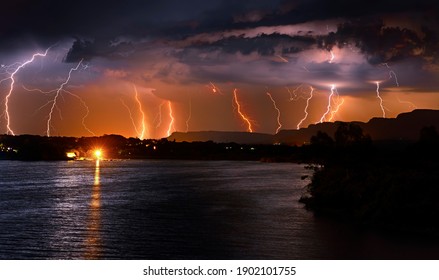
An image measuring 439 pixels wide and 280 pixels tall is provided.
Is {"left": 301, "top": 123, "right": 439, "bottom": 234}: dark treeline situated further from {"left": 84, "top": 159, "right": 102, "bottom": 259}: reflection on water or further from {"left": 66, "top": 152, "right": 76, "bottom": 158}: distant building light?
{"left": 66, "top": 152, "right": 76, "bottom": 158}: distant building light

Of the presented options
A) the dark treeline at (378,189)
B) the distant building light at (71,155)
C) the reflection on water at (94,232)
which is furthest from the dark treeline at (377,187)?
the distant building light at (71,155)

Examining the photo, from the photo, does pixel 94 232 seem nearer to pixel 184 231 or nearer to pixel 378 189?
pixel 184 231

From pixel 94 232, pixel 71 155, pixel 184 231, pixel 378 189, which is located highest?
pixel 71 155

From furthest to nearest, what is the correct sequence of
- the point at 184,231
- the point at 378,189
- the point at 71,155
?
the point at 71,155 < the point at 378,189 < the point at 184,231

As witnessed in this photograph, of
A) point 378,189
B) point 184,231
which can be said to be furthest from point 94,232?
point 378,189

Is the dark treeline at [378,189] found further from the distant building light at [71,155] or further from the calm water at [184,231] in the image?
the distant building light at [71,155]

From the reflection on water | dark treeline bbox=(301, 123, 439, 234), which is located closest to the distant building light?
the reflection on water

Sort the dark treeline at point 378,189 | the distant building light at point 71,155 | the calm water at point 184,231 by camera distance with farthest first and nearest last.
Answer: the distant building light at point 71,155 → the dark treeline at point 378,189 → the calm water at point 184,231

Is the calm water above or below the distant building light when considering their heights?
below

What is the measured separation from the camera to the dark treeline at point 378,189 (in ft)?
83.0

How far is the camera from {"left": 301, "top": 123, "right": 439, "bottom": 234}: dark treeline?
2530 cm

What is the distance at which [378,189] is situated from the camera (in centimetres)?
2869

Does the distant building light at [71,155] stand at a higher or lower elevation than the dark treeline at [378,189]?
higher
